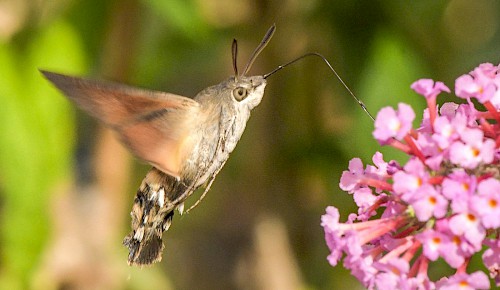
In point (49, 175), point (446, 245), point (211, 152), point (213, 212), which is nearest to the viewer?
point (446, 245)

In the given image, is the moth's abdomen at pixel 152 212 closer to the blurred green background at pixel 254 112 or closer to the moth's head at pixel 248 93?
the moth's head at pixel 248 93

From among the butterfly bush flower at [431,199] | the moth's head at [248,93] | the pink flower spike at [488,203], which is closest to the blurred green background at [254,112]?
the moth's head at [248,93]

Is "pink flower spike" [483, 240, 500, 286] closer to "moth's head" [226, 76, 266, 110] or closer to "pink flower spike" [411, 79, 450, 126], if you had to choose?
"pink flower spike" [411, 79, 450, 126]

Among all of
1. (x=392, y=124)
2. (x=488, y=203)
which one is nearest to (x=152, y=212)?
(x=392, y=124)

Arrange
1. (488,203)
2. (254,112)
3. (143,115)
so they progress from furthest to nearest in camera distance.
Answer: (254,112) < (143,115) < (488,203)

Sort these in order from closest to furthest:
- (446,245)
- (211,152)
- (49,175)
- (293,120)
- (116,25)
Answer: (446,245)
(211,152)
(49,175)
(116,25)
(293,120)

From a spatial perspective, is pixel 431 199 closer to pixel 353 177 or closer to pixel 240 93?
pixel 353 177

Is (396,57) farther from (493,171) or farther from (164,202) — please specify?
(493,171)

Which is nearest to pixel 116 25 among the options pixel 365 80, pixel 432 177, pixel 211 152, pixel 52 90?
pixel 52 90
